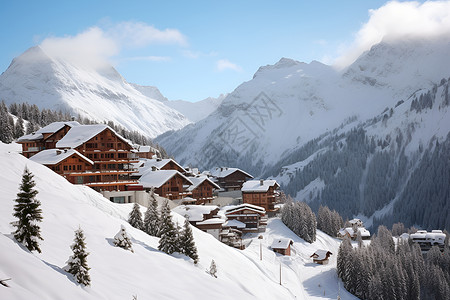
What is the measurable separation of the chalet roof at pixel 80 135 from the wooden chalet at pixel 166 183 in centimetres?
1098

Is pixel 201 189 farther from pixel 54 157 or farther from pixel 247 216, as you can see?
pixel 54 157

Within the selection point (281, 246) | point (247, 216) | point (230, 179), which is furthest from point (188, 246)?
point (230, 179)

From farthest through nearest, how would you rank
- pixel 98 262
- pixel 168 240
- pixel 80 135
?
pixel 80 135
pixel 168 240
pixel 98 262

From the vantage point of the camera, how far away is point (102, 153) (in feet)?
230

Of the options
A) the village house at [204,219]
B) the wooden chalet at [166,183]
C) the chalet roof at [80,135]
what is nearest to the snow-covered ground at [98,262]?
the village house at [204,219]

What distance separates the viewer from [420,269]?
87875 mm

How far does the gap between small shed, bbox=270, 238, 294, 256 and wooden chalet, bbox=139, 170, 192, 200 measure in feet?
70.6

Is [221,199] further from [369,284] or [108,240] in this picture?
[108,240]

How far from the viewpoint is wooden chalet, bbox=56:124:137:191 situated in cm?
6650

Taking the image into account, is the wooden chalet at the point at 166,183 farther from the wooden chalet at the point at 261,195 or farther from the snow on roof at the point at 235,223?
the wooden chalet at the point at 261,195

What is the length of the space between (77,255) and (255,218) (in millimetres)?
69945

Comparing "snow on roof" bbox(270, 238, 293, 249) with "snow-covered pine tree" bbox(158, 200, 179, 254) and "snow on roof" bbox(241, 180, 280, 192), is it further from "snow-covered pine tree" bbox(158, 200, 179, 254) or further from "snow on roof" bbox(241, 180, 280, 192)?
"snow-covered pine tree" bbox(158, 200, 179, 254)

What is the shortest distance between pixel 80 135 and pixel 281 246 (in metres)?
45.6

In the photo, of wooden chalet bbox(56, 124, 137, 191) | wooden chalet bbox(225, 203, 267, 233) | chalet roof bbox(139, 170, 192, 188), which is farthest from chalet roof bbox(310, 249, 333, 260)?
wooden chalet bbox(56, 124, 137, 191)
